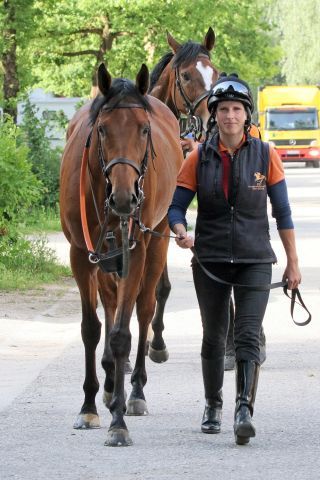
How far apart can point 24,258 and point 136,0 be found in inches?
973

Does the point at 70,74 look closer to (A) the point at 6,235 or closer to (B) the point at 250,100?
(A) the point at 6,235

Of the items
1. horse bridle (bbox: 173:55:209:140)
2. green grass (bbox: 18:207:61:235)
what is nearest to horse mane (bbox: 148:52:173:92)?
horse bridle (bbox: 173:55:209:140)

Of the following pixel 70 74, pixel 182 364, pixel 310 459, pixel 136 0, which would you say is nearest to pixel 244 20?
pixel 70 74

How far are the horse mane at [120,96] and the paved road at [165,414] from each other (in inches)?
68.2

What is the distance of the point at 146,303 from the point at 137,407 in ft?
3.72

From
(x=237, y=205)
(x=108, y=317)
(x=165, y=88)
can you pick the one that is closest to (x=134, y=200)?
(x=237, y=205)

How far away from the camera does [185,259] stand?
1977 centimetres

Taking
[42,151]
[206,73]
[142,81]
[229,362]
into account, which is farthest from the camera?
[42,151]

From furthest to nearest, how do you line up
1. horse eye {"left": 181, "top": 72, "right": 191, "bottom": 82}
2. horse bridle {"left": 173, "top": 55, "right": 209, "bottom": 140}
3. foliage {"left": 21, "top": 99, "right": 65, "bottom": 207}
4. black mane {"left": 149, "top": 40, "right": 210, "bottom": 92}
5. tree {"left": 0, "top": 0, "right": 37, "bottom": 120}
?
tree {"left": 0, "top": 0, "right": 37, "bottom": 120}, foliage {"left": 21, "top": 99, "right": 65, "bottom": 207}, black mane {"left": 149, "top": 40, "right": 210, "bottom": 92}, horse eye {"left": 181, "top": 72, "right": 191, "bottom": 82}, horse bridle {"left": 173, "top": 55, "right": 209, "bottom": 140}

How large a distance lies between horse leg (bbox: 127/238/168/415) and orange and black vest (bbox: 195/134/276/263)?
4.71 ft

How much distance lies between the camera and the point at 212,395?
26.4 feet

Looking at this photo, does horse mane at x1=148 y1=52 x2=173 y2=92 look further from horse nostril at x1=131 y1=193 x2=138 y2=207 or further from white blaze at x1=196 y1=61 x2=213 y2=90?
horse nostril at x1=131 y1=193 x2=138 y2=207

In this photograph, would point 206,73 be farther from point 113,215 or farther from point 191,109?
point 113,215

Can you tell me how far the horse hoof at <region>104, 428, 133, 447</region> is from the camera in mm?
7625
